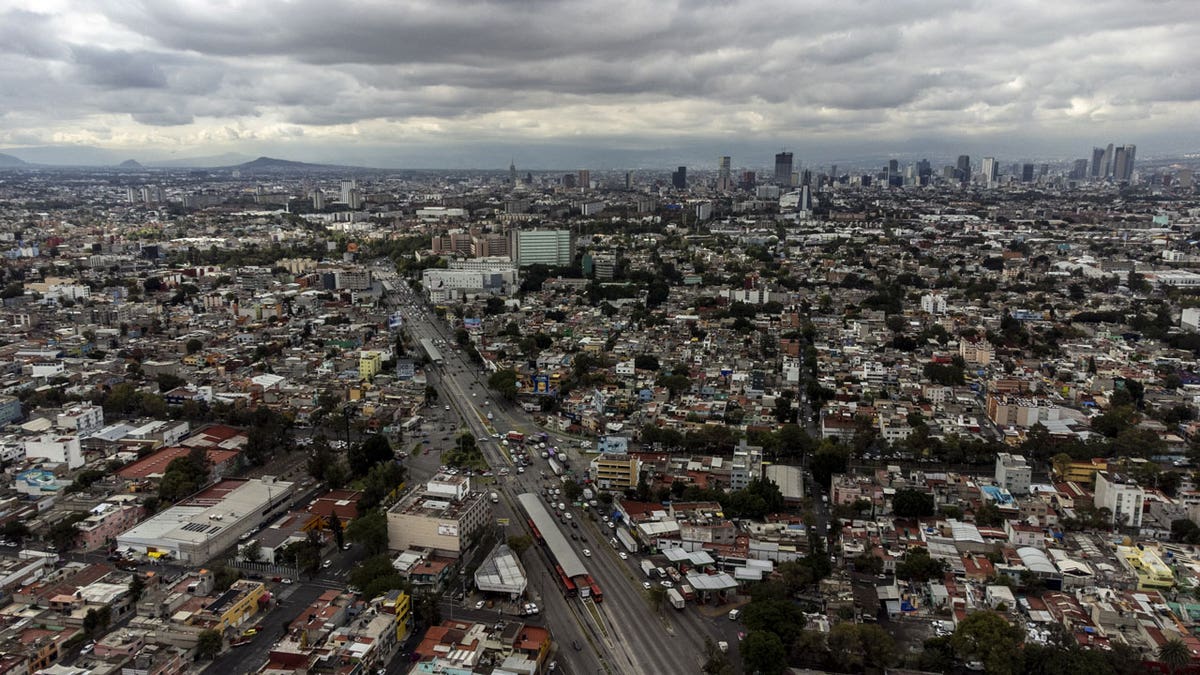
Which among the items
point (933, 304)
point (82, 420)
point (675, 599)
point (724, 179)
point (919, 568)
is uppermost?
point (724, 179)

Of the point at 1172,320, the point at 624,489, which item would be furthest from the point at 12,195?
the point at 1172,320

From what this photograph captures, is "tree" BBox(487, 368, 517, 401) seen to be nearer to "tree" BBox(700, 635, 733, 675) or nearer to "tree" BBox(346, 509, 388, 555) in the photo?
"tree" BBox(346, 509, 388, 555)

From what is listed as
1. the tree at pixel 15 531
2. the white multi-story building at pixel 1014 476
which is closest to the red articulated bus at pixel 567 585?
the white multi-story building at pixel 1014 476

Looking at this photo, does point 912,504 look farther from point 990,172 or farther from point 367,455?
point 990,172

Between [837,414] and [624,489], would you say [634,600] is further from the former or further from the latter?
[837,414]

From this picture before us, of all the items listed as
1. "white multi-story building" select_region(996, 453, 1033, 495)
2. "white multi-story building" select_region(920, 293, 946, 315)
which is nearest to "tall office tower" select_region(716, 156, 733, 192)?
"white multi-story building" select_region(920, 293, 946, 315)

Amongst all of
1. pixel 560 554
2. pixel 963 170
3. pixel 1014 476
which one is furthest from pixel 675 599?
pixel 963 170
